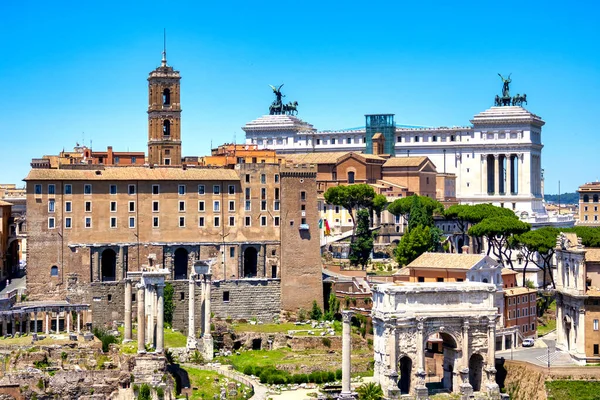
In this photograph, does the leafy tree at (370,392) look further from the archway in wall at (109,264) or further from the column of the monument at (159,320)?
the archway in wall at (109,264)

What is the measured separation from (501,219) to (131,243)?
116 feet

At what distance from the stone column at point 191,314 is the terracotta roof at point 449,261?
17.6 meters

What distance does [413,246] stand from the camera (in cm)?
10644

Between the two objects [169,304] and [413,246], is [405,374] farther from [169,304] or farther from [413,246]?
[413,246]

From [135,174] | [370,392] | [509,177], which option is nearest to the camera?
[370,392]

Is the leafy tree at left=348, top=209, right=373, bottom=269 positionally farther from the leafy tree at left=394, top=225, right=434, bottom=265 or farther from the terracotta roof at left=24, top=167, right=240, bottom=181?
the terracotta roof at left=24, top=167, right=240, bottom=181

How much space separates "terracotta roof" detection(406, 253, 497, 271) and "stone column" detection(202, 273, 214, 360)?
1649 centimetres

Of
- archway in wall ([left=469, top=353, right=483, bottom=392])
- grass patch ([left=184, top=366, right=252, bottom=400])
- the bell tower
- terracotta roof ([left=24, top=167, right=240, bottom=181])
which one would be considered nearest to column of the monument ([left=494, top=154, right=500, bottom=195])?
the bell tower

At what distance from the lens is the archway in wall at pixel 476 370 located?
8131 centimetres

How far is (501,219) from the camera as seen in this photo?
110 metres

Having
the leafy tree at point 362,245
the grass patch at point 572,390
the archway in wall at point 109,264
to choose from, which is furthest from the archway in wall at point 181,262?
the grass patch at point 572,390

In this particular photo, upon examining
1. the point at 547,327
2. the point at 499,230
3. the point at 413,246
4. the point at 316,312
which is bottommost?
the point at 547,327

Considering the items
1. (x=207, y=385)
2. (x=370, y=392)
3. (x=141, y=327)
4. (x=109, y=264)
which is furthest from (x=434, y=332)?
(x=109, y=264)

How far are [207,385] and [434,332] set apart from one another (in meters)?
15.8
